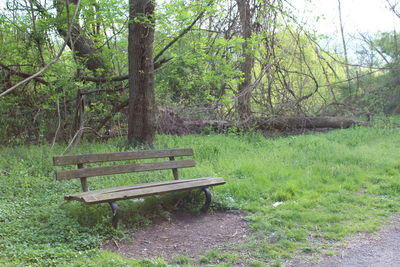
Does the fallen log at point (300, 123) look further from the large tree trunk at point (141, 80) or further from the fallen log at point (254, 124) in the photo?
the large tree trunk at point (141, 80)

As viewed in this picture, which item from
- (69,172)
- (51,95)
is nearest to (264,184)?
(69,172)

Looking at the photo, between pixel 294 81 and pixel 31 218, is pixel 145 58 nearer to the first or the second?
pixel 31 218

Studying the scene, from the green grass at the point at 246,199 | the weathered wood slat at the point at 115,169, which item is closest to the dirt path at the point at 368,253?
the green grass at the point at 246,199

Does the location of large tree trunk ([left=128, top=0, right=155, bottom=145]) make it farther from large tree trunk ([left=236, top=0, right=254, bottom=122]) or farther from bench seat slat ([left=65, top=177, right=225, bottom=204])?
bench seat slat ([left=65, top=177, right=225, bottom=204])

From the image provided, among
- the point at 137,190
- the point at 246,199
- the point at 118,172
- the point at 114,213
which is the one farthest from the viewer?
the point at 246,199

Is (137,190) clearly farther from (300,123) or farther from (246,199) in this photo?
(300,123)

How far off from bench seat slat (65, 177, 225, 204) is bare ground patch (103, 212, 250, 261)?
0.45m

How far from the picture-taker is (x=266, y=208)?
17.3 feet

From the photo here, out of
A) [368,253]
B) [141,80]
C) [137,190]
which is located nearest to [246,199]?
[137,190]

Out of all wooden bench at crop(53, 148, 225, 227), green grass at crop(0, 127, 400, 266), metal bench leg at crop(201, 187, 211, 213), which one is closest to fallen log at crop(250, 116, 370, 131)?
green grass at crop(0, 127, 400, 266)

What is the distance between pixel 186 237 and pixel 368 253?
6.51ft

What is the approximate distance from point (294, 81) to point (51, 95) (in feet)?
25.1

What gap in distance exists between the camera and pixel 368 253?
A: 3.85m

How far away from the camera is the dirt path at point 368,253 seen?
3.61m
